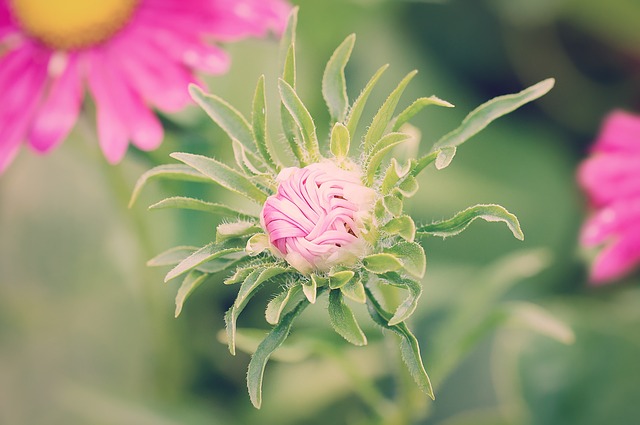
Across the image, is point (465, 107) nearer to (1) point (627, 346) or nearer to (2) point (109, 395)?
(1) point (627, 346)

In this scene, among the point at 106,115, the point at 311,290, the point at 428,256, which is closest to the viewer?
the point at 311,290

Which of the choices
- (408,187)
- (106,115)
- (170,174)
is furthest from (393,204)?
(106,115)

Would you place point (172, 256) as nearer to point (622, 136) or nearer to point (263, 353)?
point (263, 353)

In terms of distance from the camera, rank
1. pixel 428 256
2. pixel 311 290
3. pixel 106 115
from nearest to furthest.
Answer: pixel 311 290 → pixel 106 115 → pixel 428 256

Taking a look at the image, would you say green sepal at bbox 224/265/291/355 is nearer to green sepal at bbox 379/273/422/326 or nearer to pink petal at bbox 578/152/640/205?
green sepal at bbox 379/273/422/326

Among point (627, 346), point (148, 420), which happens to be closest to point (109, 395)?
point (148, 420)

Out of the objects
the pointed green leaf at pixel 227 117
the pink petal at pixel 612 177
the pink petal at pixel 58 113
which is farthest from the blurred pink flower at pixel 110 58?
the pink petal at pixel 612 177

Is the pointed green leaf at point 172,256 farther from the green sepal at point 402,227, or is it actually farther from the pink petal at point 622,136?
the pink petal at point 622,136
